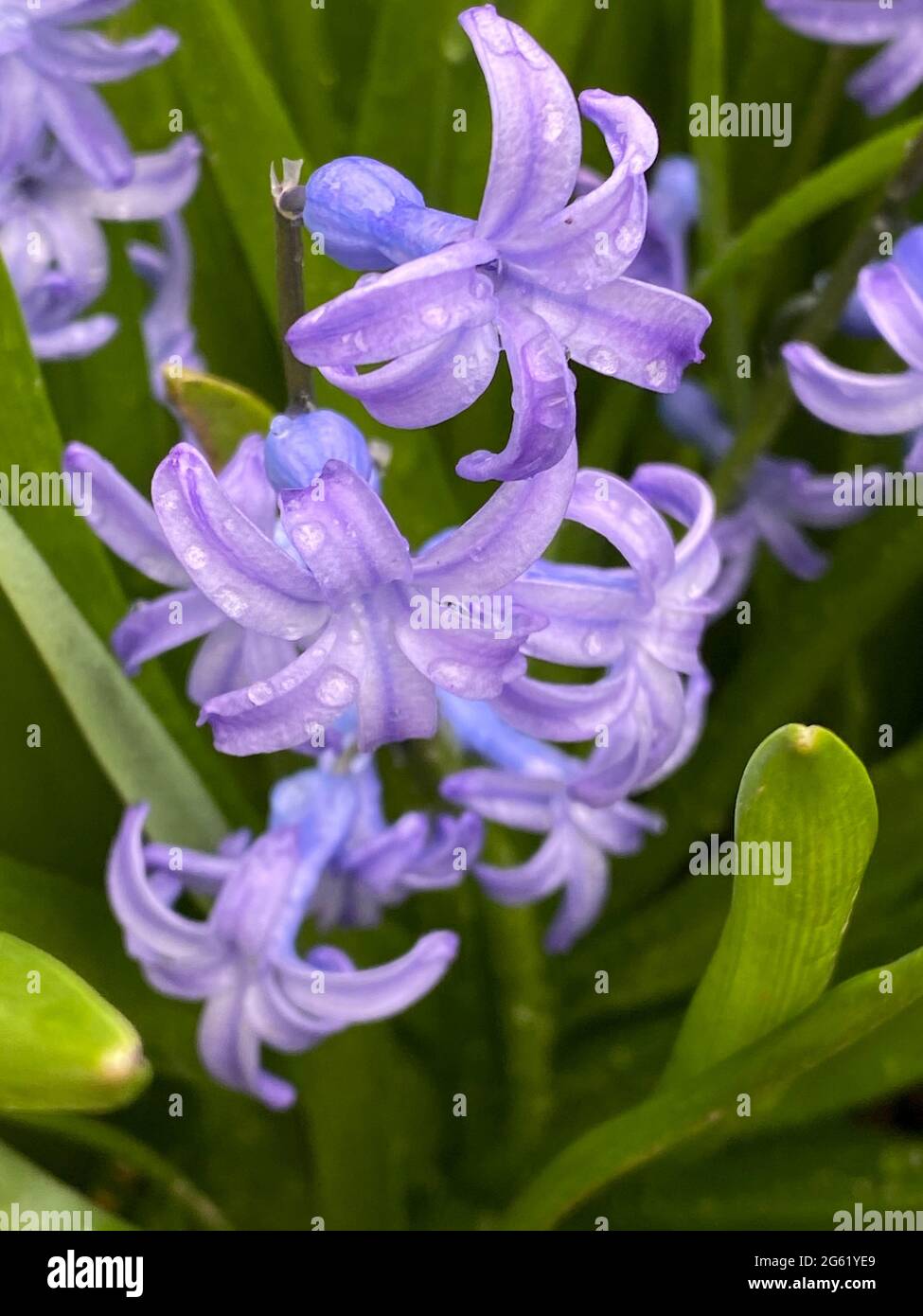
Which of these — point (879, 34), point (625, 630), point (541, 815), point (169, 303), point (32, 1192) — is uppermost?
point (879, 34)

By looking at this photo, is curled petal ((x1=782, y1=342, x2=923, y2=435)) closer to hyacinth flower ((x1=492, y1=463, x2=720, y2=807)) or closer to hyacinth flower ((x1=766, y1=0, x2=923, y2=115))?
hyacinth flower ((x1=492, y1=463, x2=720, y2=807))

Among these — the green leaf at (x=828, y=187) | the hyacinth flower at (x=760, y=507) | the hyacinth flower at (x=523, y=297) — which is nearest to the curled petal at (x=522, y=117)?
the hyacinth flower at (x=523, y=297)

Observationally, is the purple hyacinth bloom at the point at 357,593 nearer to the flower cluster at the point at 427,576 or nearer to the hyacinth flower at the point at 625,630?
the flower cluster at the point at 427,576

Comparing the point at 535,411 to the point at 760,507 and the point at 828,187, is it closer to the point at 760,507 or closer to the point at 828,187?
the point at 828,187

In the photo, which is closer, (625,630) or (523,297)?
(523,297)

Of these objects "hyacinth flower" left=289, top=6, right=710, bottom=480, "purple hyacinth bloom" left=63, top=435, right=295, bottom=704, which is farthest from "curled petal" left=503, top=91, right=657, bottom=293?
"purple hyacinth bloom" left=63, top=435, right=295, bottom=704

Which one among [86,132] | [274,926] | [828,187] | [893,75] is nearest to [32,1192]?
[274,926]
